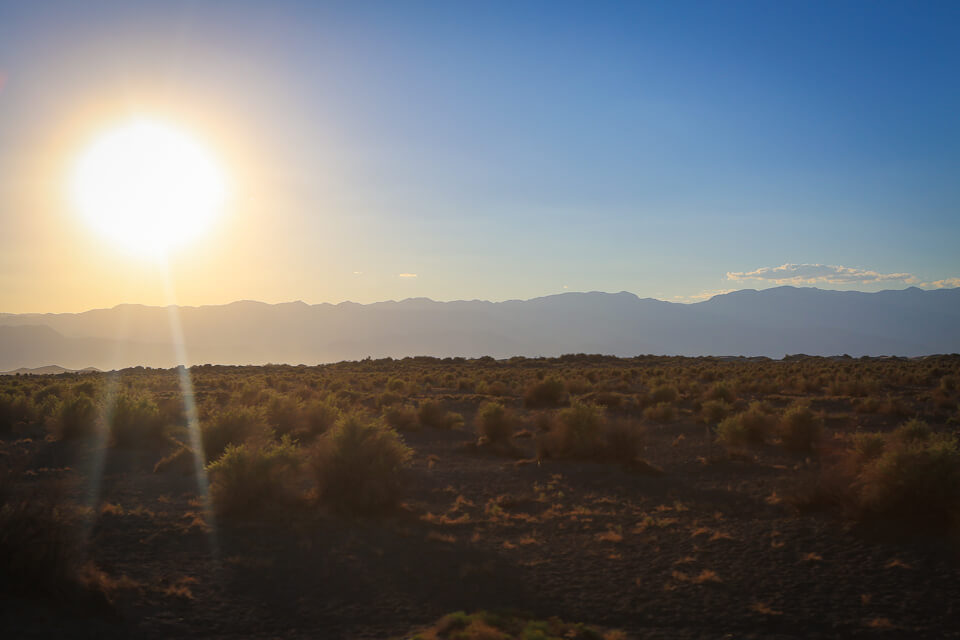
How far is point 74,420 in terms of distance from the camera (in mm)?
21359

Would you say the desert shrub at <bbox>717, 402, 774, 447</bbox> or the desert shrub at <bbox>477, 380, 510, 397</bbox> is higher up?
the desert shrub at <bbox>477, 380, 510, 397</bbox>

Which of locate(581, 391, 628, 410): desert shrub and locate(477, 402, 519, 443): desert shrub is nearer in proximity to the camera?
locate(477, 402, 519, 443): desert shrub

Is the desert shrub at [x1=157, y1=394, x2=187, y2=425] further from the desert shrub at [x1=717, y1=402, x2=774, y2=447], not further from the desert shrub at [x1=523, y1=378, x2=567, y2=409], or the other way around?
the desert shrub at [x1=717, y1=402, x2=774, y2=447]

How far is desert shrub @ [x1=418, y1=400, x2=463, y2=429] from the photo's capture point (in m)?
24.8

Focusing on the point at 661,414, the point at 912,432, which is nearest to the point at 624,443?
the point at 912,432

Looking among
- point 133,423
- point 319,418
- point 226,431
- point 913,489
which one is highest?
point 133,423

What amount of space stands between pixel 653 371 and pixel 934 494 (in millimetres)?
41396

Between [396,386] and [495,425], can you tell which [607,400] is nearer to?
[495,425]

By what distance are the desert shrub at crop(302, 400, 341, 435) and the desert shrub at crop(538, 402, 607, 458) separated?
8.20 meters

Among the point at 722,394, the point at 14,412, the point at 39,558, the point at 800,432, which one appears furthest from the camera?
the point at 722,394

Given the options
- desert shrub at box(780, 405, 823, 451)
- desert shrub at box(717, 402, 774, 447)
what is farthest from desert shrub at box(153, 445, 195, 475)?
desert shrub at box(780, 405, 823, 451)

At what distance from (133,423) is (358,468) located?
11570 mm

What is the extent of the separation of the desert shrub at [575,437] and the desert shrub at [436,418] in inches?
260

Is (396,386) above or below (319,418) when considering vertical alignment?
above
